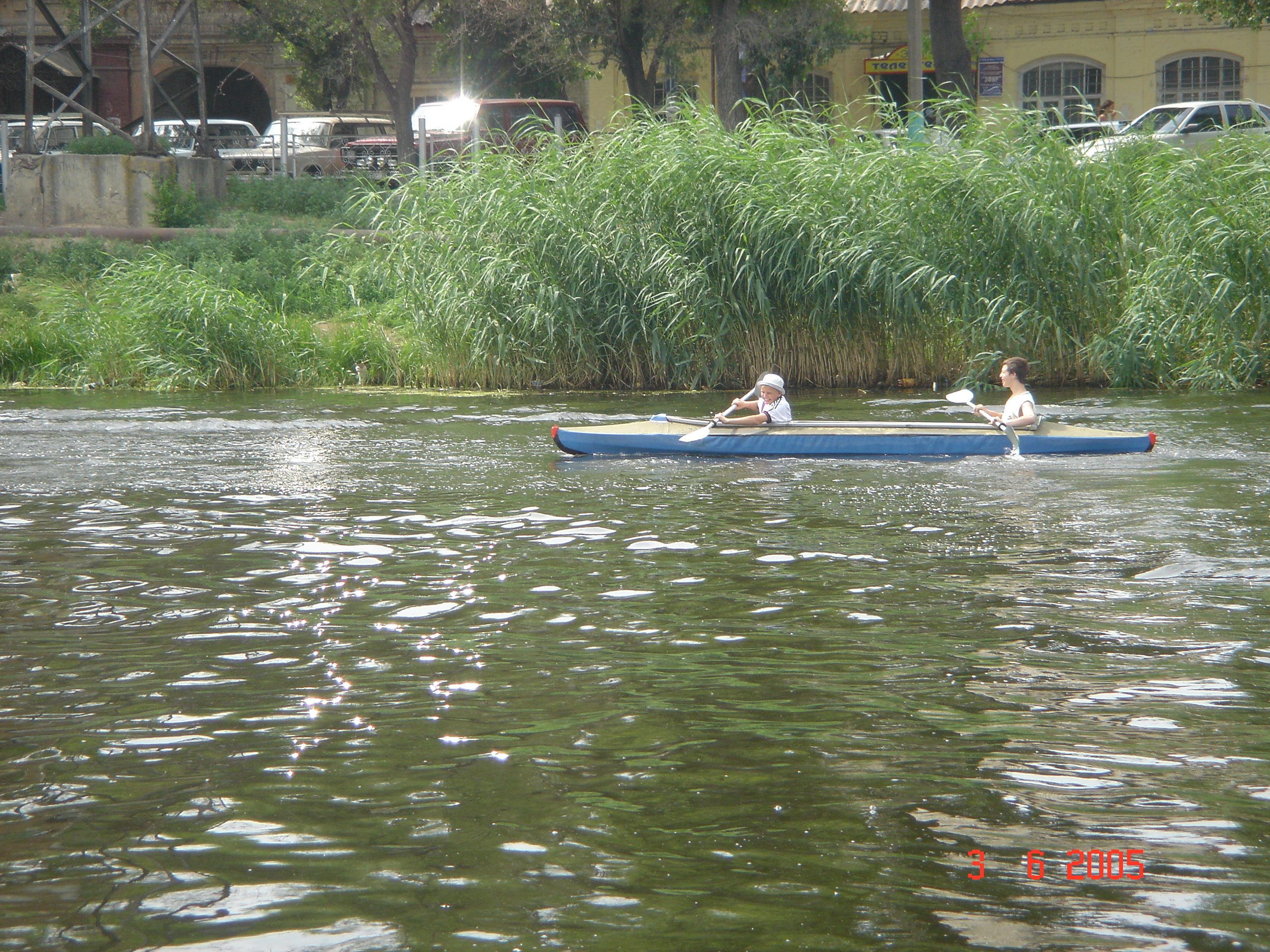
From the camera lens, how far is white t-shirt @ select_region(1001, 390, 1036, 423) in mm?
11016

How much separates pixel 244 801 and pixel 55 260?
1760cm

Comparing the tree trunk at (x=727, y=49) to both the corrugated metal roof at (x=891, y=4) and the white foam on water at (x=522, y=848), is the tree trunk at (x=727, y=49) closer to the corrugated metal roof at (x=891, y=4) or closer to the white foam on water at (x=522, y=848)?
the corrugated metal roof at (x=891, y=4)

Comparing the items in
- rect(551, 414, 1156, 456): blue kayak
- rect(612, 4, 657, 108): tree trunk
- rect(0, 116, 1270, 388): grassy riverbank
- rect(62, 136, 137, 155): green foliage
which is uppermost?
rect(612, 4, 657, 108): tree trunk

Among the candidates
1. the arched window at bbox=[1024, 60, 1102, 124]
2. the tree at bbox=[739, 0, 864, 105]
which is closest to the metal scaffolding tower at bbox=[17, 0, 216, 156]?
the tree at bbox=[739, 0, 864, 105]

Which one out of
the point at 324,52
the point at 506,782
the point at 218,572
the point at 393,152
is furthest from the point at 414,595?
the point at 324,52

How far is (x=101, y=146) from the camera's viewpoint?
21750 millimetres

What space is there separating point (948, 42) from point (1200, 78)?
12995mm

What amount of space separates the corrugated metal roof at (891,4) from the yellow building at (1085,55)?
0.10 ft

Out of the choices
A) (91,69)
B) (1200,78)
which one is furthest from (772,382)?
(1200,78)

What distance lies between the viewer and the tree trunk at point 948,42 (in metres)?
22.1

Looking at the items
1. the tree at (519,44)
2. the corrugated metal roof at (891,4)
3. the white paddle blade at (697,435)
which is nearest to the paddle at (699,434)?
the white paddle blade at (697,435)

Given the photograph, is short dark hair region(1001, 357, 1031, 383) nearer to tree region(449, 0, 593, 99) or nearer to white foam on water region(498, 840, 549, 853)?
white foam on water region(498, 840, 549, 853)

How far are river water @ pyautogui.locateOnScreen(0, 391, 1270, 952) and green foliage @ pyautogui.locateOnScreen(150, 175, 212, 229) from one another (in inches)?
522

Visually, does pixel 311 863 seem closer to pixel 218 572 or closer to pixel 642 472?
pixel 218 572
